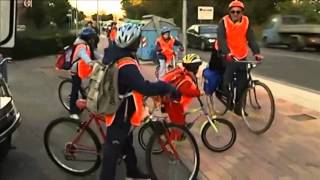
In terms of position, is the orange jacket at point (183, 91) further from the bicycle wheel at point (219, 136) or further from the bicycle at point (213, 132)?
the bicycle wheel at point (219, 136)

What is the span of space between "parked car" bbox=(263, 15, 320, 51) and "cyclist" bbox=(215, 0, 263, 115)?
23181 millimetres

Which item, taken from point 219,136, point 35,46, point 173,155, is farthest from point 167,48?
point 35,46

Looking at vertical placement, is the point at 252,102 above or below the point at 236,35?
below

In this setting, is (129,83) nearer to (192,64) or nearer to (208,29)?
(192,64)

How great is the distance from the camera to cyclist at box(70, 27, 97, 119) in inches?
382

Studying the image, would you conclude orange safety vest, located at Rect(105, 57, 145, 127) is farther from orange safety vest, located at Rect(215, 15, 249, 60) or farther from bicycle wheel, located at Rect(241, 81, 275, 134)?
orange safety vest, located at Rect(215, 15, 249, 60)

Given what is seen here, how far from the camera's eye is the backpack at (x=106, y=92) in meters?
5.65

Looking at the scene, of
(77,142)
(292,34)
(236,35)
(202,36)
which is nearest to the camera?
(77,142)

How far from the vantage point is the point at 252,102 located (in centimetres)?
877

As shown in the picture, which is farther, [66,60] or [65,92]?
[65,92]

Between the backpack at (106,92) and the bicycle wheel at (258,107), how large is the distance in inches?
128

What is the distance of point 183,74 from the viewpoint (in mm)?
7434

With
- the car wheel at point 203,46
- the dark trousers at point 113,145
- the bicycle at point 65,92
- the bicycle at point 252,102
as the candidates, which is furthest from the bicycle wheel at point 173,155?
the car wheel at point 203,46

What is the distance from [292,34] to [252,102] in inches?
1019
